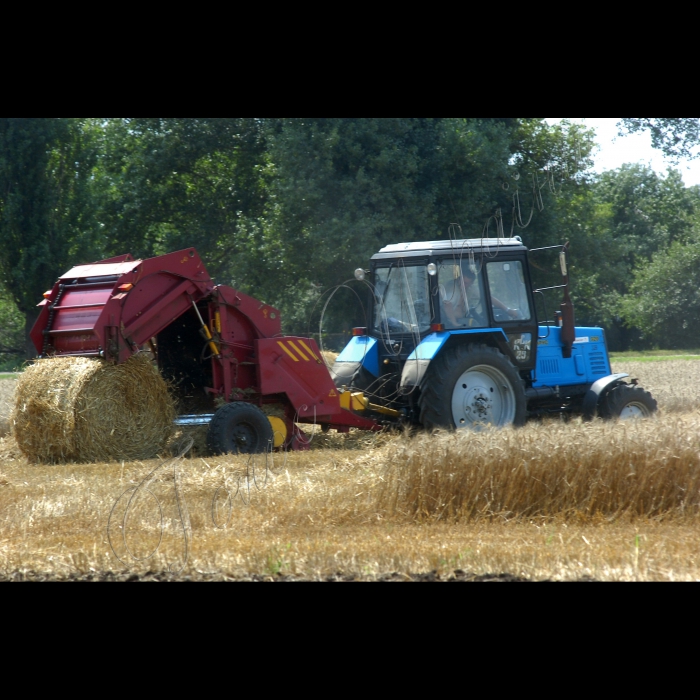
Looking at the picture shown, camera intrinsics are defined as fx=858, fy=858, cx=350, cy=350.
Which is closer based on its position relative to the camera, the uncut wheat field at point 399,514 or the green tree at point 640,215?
the uncut wheat field at point 399,514

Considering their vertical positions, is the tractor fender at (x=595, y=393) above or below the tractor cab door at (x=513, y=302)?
below

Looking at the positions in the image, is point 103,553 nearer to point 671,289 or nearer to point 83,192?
point 83,192

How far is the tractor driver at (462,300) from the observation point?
9312 millimetres

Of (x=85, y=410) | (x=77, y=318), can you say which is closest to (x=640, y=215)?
(x=77, y=318)

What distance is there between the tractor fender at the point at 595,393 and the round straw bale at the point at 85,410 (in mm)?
4871

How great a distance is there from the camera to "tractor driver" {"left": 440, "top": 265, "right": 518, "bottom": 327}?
9.31 m

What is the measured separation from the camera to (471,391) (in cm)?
930

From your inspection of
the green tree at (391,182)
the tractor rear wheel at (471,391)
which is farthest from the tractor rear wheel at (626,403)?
the green tree at (391,182)

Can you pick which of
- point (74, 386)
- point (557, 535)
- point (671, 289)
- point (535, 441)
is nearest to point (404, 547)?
point (557, 535)

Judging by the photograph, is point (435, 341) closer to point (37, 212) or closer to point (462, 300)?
point (462, 300)

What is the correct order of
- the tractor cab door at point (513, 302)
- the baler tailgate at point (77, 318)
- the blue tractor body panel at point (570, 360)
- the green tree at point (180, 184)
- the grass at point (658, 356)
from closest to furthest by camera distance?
1. the baler tailgate at point (77, 318)
2. the tractor cab door at point (513, 302)
3. the blue tractor body panel at point (570, 360)
4. the green tree at point (180, 184)
5. the grass at point (658, 356)

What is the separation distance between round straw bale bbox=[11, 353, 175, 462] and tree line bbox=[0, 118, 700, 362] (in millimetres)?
9275

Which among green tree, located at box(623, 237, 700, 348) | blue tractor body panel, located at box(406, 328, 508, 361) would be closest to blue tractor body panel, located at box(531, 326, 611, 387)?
blue tractor body panel, located at box(406, 328, 508, 361)

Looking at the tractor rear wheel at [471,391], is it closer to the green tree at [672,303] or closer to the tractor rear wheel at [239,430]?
the tractor rear wheel at [239,430]
